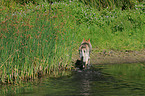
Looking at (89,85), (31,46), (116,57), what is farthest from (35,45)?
(116,57)

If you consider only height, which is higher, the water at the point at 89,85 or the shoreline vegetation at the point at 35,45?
the shoreline vegetation at the point at 35,45

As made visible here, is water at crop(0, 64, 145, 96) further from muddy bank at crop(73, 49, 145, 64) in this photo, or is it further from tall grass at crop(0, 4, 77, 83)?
muddy bank at crop(73, 49, 145, 64)

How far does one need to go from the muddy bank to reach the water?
1814 mm

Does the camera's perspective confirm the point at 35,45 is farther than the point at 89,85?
Yes

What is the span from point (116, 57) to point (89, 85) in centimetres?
472

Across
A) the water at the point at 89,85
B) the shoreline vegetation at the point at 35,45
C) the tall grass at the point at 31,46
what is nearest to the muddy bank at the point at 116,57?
the shoreline vegetation at the point at 35,45

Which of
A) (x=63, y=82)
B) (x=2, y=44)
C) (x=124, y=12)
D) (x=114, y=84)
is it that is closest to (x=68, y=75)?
(x=63, y=82)

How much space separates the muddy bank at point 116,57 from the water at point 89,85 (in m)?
1.81

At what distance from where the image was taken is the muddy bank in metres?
12.0

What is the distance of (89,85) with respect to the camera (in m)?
7.96

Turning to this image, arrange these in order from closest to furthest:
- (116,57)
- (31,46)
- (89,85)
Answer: (89,85) < (31,46) < (116,57)

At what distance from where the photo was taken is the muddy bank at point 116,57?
12.0m

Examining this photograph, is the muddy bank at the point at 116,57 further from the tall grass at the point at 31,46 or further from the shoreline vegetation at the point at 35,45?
the tall grass at the point at 31,46

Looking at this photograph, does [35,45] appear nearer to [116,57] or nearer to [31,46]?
[31,46]
